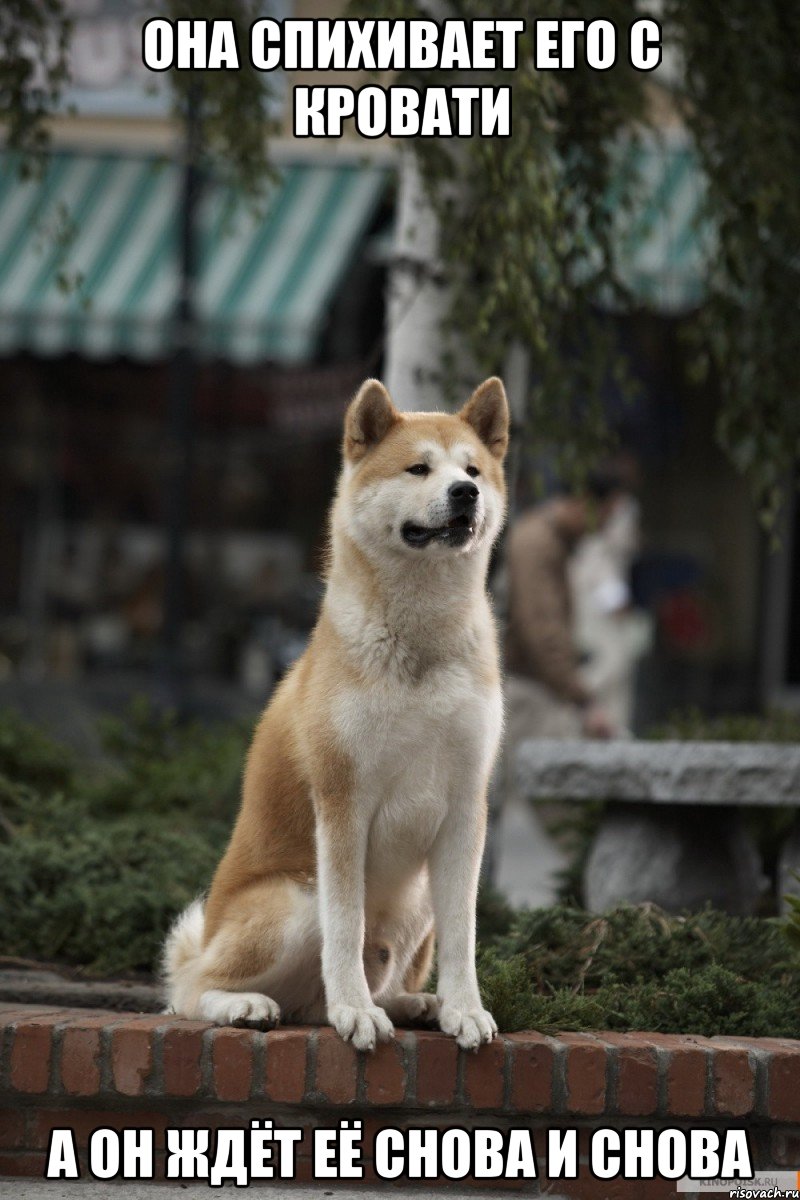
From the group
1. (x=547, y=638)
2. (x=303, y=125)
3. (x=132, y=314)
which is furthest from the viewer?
(x=132, y=314)

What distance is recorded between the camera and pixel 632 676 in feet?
43.0

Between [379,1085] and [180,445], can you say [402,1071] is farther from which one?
A: [180,445]

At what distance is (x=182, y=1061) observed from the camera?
347cm

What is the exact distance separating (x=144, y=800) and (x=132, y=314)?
6.25 metres

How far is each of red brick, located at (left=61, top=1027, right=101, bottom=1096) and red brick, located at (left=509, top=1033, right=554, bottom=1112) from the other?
3.07ft

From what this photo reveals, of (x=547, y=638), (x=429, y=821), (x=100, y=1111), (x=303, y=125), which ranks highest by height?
(x=303, y=125)

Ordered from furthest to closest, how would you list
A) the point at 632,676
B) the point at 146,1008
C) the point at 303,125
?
the point at 632,676
the point at 303,125
the point at 146,1008

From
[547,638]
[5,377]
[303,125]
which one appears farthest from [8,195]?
[303,125]

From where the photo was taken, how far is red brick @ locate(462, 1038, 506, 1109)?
3461 mm

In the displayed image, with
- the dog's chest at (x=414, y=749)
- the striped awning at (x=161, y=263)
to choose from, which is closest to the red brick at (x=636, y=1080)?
the dog's chest at (x=414, y=749)

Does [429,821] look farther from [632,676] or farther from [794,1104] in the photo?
[632,676]

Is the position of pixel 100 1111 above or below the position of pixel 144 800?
below

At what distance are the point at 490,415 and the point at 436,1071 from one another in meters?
1.49

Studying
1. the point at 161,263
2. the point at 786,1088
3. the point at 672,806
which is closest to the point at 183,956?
the point at 786,1088
